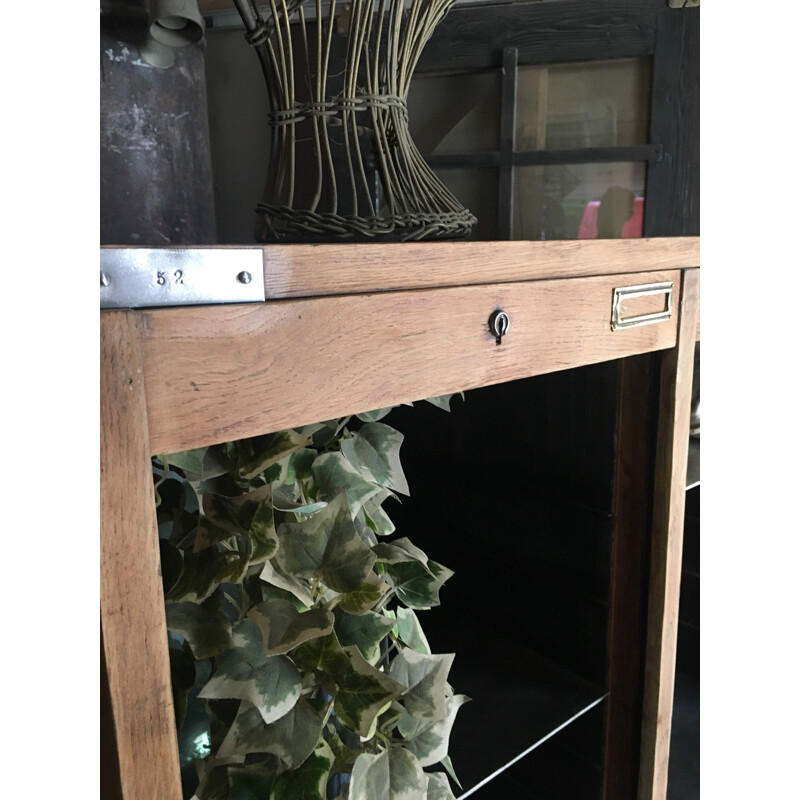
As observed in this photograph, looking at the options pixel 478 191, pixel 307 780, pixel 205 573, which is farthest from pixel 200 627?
pixel 478 191

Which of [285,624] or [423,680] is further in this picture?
[423,680]

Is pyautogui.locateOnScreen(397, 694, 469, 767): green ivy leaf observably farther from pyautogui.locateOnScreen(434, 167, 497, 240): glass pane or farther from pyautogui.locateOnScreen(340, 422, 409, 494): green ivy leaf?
pyautogui.locateOnScreen(434, 167, 497, 240): glass pane

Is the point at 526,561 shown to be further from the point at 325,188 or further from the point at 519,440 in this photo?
the point at 325,188

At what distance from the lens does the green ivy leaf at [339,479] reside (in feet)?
2.09

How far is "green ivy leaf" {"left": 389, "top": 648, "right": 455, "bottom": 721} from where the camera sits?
2.17ft

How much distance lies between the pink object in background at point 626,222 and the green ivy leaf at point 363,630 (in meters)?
0.92

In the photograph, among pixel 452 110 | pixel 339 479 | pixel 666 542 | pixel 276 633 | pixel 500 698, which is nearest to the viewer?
pixel 276 633

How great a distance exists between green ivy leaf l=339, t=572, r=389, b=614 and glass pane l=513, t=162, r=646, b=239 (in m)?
0.90

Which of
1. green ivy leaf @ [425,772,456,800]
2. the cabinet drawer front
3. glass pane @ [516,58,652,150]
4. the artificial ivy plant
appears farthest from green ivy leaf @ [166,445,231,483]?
glass pane @ [516,58,652,150]

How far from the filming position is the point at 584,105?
4.12ft

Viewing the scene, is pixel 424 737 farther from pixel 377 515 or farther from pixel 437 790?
pixel 377 515

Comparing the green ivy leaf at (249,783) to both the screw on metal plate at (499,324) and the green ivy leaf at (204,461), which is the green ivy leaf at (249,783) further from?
the screw on metal plate at (499,324)

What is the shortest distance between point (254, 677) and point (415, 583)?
22 centimetres
